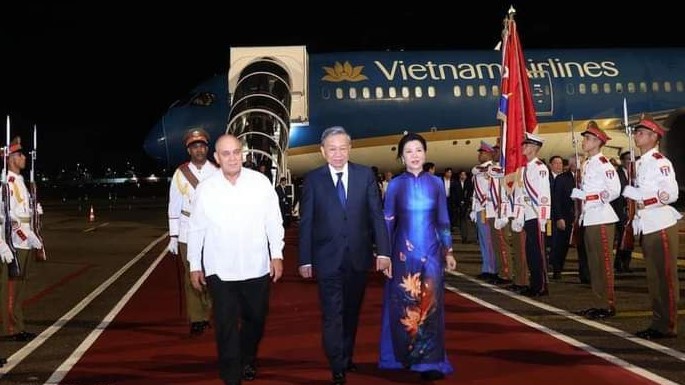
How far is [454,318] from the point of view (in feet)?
31.4

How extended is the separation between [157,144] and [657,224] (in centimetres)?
1938

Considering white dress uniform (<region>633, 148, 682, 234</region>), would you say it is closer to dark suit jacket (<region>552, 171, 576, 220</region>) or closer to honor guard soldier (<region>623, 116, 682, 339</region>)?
honor guard soldier (<region>623, 116, 682, 339</region>)

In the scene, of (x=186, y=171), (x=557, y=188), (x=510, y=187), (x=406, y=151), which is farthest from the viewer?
(x=557, y=188)

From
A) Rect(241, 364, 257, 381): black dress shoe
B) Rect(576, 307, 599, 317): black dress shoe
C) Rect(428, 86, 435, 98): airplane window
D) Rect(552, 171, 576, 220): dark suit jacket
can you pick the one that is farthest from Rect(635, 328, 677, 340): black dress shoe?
Rect(428, 86, 435, 98): airplane window

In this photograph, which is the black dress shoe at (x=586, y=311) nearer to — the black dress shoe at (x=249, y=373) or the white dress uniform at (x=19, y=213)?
the black dress shoe at (x=249, y=373)

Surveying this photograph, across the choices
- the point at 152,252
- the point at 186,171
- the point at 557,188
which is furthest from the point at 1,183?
the point at 152,252

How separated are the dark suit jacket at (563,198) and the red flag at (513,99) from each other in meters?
1.23

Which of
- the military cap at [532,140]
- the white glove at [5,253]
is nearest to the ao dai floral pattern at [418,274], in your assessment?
the white glove at [5,253]

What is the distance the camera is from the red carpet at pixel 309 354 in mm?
6824

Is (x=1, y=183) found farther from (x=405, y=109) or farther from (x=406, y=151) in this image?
(x=405, y=109)

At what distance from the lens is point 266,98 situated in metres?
22.9

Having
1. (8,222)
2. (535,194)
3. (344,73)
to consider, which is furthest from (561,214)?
(344,73)

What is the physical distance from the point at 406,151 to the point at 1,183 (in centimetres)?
391

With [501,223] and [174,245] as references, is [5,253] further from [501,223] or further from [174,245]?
[501,223]
